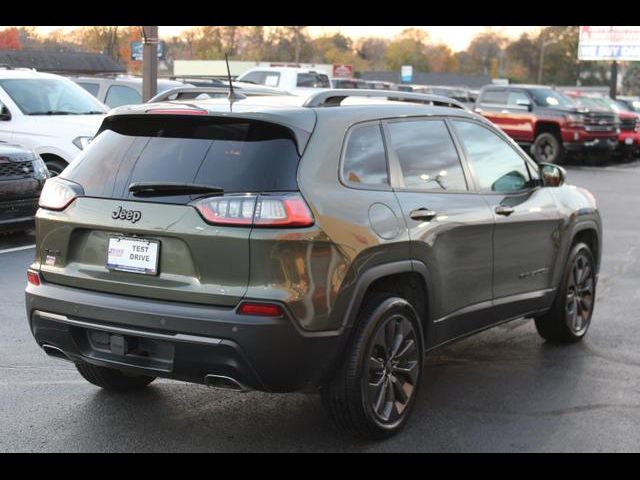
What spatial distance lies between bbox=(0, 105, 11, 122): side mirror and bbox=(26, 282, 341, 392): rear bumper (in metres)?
8.94

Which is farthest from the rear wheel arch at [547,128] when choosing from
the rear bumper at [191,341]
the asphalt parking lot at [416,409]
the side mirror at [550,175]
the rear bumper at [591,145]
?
the rear bumper at [191,341]

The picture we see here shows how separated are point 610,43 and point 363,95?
37.1m

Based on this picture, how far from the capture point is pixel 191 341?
13.9 feet

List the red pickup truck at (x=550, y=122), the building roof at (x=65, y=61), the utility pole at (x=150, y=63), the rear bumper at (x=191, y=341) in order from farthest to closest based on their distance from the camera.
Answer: the building roof at (x=65, y=61), the red pickup truck at (x=550, y=122), the utility pole at (x=150, y=63), the rear bumper at (x=191, y=341)

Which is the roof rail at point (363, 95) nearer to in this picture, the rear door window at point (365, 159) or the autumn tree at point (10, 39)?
the rear door window at point (365, 159)

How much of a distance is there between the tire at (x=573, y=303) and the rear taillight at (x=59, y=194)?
3428 millimetres

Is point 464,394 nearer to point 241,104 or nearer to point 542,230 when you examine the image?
point 542,230

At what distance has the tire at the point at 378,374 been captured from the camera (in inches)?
179

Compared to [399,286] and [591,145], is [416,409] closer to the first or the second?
[399,286]

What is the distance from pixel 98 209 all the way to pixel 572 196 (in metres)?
3.56

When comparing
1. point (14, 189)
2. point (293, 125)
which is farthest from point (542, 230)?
point (14, 189)

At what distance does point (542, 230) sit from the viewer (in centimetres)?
625

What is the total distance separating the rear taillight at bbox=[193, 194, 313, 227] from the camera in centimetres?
424

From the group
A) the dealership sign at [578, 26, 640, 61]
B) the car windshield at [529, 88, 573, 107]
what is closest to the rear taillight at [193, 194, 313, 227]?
the car windshield at [529, 88, 573, 107]
